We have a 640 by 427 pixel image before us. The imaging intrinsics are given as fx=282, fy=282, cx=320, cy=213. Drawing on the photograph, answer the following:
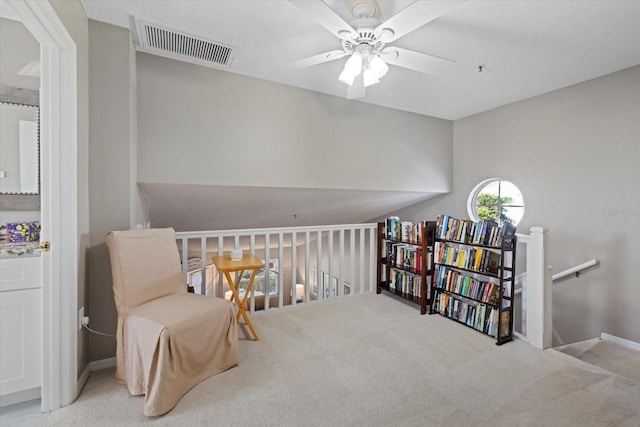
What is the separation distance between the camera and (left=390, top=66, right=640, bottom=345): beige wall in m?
2.74

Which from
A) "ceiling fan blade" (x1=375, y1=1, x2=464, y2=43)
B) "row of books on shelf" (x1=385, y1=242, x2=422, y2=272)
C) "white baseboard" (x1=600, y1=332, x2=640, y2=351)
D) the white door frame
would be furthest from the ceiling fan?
"white baseboard" (x1=600, y1=332, x2=640, y2=351)

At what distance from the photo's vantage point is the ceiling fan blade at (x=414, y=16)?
1.37 metres

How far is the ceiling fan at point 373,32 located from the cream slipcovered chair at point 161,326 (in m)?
1.76

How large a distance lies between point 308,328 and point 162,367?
4.46 feet


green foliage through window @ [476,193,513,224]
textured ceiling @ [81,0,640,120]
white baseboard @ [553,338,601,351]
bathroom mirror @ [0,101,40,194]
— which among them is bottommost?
white baseboard @ [553,338,601,351]

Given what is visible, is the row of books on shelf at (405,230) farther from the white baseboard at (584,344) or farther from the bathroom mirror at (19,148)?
the bathroom mirror at (19,148)

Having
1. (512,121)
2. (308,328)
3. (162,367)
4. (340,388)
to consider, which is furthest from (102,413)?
(512,121)

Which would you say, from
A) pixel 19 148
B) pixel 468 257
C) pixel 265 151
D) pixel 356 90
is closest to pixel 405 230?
pixel 468 257

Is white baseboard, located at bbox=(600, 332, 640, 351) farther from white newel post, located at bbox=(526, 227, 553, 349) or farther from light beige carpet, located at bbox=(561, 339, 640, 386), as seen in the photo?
white newel post, located at bbox=(526, 227, 553, 349)

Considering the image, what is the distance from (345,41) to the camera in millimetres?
1876

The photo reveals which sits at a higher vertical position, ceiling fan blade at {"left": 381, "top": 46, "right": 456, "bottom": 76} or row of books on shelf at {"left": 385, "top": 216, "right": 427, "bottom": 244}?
ceiling fan blade at {"left": 381, "top": 46, "right": 456, "bottom": 76}

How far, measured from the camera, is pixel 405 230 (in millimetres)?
3293

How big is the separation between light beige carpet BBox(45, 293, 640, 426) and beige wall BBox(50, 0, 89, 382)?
0.56 m

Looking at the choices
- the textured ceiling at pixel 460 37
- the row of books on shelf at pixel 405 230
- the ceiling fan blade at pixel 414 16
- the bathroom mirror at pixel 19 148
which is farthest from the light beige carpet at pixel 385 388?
the textured ceiling at pixel 460 37
